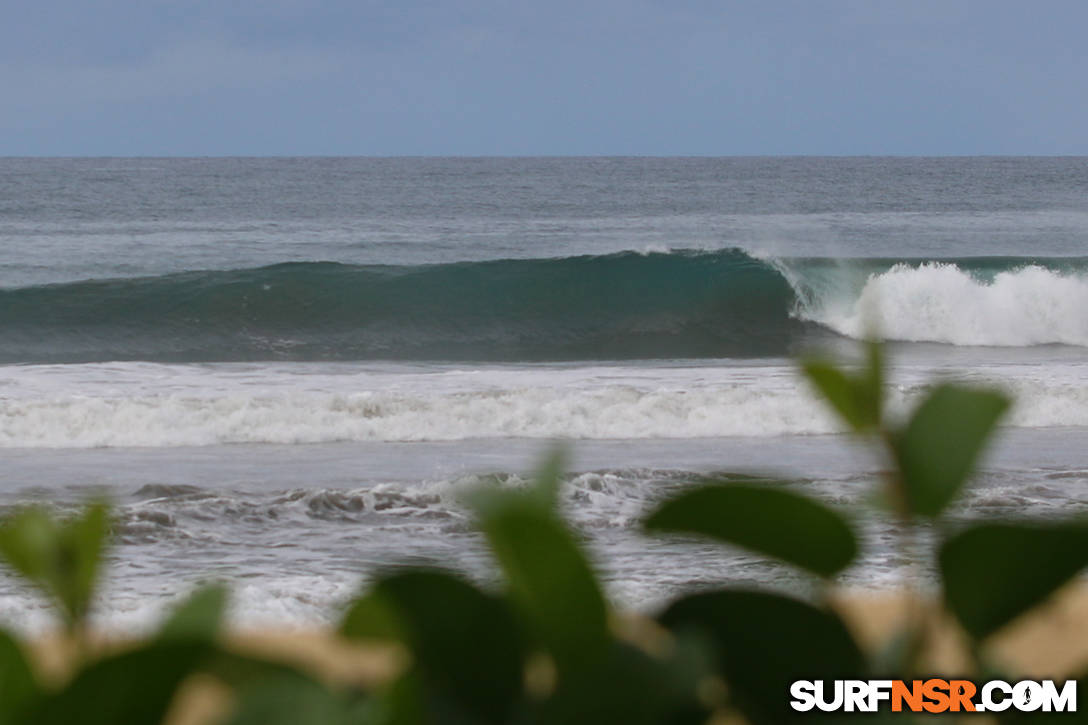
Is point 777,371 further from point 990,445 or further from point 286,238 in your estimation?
point 286,238

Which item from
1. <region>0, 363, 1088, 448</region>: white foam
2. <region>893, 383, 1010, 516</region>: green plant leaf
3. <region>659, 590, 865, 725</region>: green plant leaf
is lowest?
<region>659, 590, 865, 725</region>: green plant leaf

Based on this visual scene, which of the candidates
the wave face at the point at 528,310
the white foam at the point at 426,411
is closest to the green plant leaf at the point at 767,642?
the white foam at the point at 426,411

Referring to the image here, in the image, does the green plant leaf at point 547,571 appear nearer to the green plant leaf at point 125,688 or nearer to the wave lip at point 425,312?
the green plant leaf at point 125,688

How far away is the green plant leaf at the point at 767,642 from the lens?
272mm

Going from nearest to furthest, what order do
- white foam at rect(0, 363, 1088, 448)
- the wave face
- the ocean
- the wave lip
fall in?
the ocean
white foam at rect(0, 363, 1088, 448)
the wave lip
the wave face

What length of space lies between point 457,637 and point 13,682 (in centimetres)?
8

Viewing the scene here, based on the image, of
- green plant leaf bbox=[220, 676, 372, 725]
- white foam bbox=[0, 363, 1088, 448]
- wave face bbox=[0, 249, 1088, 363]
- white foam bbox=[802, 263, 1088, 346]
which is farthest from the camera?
white foam bbox=[802, 263, 1088, 346]

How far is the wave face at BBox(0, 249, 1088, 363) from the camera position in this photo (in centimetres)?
1442

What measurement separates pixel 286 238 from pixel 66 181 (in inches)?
976

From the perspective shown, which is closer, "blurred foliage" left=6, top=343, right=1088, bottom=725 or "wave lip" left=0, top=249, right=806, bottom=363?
"blurred foliage" left=6, top=343, right=1088, bottom=725

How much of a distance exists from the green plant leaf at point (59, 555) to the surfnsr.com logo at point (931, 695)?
0.49 ft

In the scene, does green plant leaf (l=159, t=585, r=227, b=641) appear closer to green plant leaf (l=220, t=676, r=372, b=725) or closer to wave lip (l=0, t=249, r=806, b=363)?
green plant leaf (l=220, t=676, r=372, b=725)

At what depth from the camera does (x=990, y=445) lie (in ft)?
0.79

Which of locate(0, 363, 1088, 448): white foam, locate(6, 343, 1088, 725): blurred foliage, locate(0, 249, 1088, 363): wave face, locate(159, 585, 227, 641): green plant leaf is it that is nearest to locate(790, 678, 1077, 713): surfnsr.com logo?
locate(6, 343, 1088, 725): blurred foliage
